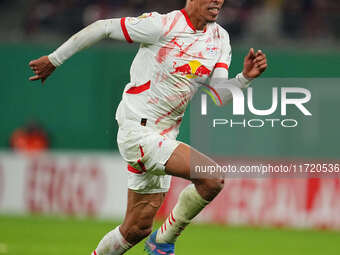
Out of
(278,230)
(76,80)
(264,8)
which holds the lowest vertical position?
(278,230)

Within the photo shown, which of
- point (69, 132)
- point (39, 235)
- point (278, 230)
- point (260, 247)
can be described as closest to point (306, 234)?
point (278, 230)

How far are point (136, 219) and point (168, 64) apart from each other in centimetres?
A: 146

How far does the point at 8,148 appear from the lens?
1955cm

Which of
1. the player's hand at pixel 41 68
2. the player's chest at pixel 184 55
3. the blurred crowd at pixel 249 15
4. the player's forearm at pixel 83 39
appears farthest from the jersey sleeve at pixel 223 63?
the blurred crowd at pixel 249 15

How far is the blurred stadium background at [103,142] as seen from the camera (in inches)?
551

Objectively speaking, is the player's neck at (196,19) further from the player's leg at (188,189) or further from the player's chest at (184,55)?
the player's leg at (188,189)

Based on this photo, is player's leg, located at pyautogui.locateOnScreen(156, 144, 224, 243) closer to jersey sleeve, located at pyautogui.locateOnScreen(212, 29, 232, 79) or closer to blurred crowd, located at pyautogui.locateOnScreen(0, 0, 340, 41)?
jersey sleeve, located at pyautogui.locateOnScreen(212, 29, 232, 79)

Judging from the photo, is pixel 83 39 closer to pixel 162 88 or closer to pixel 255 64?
pixel 162 88

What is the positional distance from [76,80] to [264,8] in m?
4.60

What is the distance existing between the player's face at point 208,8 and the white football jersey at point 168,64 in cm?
16

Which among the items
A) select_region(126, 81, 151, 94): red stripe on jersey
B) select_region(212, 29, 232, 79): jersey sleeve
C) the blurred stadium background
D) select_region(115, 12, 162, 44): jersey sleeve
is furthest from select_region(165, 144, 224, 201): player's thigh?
the blurred stadium background

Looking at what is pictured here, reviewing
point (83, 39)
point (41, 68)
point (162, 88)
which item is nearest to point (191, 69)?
point (162, 88)

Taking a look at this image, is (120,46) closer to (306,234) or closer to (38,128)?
(38,128)

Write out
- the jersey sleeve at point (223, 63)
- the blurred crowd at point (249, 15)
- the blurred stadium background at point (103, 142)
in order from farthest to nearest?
the blurred crowd at point (249, 15) → the blurred stadium background at point (103, 142) → the jersey sleeve at point (223, 63)
